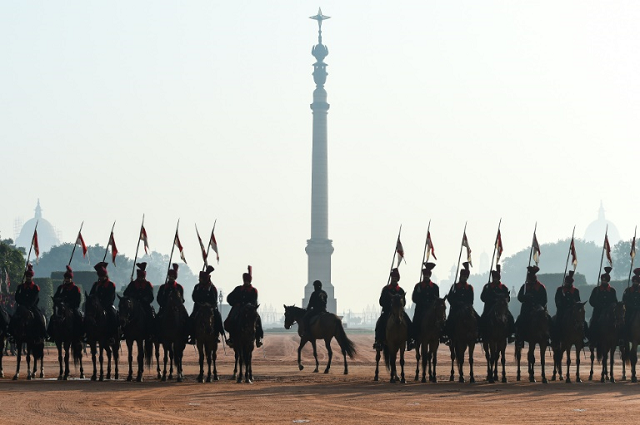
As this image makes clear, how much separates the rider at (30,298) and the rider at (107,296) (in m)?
1.67

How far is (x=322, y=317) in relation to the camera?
39469 mm

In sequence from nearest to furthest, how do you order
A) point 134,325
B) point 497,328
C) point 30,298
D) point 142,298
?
point 134,325 → point 497,328 → point 142,298 → point 30,298

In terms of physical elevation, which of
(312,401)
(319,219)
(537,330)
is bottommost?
(312,401)

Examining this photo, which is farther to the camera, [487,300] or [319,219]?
[319,219]


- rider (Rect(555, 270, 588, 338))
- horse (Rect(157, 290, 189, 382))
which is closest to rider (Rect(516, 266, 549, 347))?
rider (Rect(555, 270, 588, 338))

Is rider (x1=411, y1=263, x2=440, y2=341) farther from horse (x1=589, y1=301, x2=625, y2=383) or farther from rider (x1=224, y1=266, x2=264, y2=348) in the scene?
horse (x1=589, y1=301, x2=625, y2=383)

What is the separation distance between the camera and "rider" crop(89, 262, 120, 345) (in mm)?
32750

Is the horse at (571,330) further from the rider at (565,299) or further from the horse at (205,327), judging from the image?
the horse at (205,327)

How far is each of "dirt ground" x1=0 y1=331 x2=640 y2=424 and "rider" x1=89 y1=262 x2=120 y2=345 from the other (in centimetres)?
163

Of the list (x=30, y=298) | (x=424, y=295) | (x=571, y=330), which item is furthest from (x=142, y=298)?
(x=571, y=330)

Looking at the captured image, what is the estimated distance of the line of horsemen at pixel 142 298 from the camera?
32781 millimetres

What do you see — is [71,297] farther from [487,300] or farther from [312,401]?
[487,300]

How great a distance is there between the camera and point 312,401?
26.3 metres

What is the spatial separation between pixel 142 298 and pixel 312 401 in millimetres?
8642
